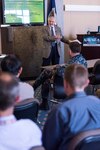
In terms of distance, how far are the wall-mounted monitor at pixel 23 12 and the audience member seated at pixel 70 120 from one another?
5.10 m

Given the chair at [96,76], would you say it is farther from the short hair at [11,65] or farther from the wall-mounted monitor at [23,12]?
the wall-mounted monitor at [23,12]

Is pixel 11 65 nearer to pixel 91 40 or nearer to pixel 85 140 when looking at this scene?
pixel 85 140

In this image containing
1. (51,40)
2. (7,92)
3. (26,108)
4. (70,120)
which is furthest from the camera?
(51,40)

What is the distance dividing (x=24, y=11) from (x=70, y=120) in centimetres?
538

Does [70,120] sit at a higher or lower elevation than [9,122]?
lower

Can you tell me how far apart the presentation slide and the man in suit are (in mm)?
531

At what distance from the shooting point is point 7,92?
1510 millimetres

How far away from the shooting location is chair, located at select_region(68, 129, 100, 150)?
5.69 ft

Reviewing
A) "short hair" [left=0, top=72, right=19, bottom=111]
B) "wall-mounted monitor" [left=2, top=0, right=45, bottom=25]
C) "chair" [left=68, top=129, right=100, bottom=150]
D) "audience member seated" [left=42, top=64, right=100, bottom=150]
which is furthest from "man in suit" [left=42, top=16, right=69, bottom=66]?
"short hair" [left=0, top=72, right=19, bottom=111]

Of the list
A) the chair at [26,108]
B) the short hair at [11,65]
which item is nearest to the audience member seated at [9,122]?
the chair at [26,108]

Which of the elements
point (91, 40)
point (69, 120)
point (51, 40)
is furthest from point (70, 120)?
point (91, 40)

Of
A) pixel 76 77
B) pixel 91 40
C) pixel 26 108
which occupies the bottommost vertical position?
pixel 26 108

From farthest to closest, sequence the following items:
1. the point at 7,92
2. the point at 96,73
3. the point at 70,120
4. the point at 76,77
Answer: the point at 96,73 < the point at 76,77 < the point at 70,120 < the point at 7,92

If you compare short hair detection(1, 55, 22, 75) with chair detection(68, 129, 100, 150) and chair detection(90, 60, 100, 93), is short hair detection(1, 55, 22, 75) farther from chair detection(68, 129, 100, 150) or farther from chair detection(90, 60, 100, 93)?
chair detection(90, 60, 100, 93)
